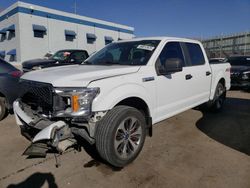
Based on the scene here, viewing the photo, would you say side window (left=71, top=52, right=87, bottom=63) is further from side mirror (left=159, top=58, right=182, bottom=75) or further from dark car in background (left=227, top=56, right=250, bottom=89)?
side mirror (left=159, top=58, right=182, bottom=75)

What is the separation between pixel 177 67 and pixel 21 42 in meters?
21.7

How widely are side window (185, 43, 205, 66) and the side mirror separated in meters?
1.03

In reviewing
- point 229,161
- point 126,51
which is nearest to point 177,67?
point 126,51

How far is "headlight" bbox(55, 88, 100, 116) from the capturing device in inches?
105

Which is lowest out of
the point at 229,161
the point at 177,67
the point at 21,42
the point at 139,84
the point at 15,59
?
the point at 229,161

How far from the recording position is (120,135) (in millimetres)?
3109

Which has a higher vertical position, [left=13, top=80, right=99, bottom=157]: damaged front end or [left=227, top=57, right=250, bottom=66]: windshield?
[left=227, top=57, right=250, bottom=66]: windshield

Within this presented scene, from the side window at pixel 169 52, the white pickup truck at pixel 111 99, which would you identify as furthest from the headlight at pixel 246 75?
the side window at pixel 169 52

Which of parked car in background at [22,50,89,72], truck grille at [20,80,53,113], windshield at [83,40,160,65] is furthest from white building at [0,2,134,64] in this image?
truck grille at [20,80,53,113]

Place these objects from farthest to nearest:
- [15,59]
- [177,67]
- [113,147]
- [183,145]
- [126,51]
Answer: [15,59] < [126,51] < [183,145] < [177,67] < [113,147]

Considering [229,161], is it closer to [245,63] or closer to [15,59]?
[245,63]

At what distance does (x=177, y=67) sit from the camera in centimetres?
363

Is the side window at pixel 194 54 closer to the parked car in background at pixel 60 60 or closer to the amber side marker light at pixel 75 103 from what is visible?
the amber side marker light at pixel 75 103

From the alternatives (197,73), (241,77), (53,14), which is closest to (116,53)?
(197,73)
